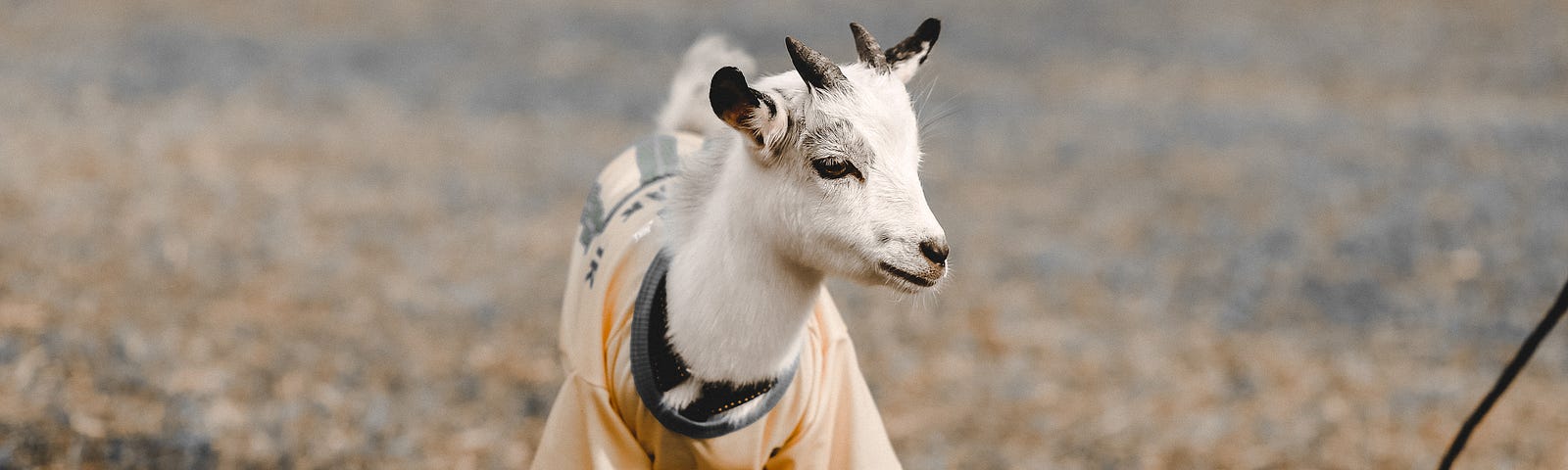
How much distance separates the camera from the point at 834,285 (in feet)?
22.9

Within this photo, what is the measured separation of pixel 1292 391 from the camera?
566cm

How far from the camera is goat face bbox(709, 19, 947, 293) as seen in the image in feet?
8.24

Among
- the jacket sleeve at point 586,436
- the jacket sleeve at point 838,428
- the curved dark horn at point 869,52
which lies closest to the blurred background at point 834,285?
the curved dark horn at point 869,52

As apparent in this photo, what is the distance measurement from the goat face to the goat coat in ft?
1.48

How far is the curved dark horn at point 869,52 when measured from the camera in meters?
2.72

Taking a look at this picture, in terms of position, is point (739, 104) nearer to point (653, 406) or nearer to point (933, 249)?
point (933, 249)

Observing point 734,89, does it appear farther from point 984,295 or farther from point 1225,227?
point 1225,227

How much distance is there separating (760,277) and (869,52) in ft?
2.04

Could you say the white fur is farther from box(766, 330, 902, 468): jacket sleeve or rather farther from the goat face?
box(766, 330, 902, 468): jacket sleeve

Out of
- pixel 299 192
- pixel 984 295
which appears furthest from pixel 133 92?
pixel 984 295

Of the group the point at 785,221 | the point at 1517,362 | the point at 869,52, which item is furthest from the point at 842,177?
the point at 1517,362

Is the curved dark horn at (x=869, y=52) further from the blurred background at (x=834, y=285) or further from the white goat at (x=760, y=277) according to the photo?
the blurred background at (x=834, y=285)

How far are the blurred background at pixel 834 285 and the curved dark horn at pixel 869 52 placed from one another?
12.6 inches

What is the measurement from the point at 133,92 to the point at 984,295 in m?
8.62
